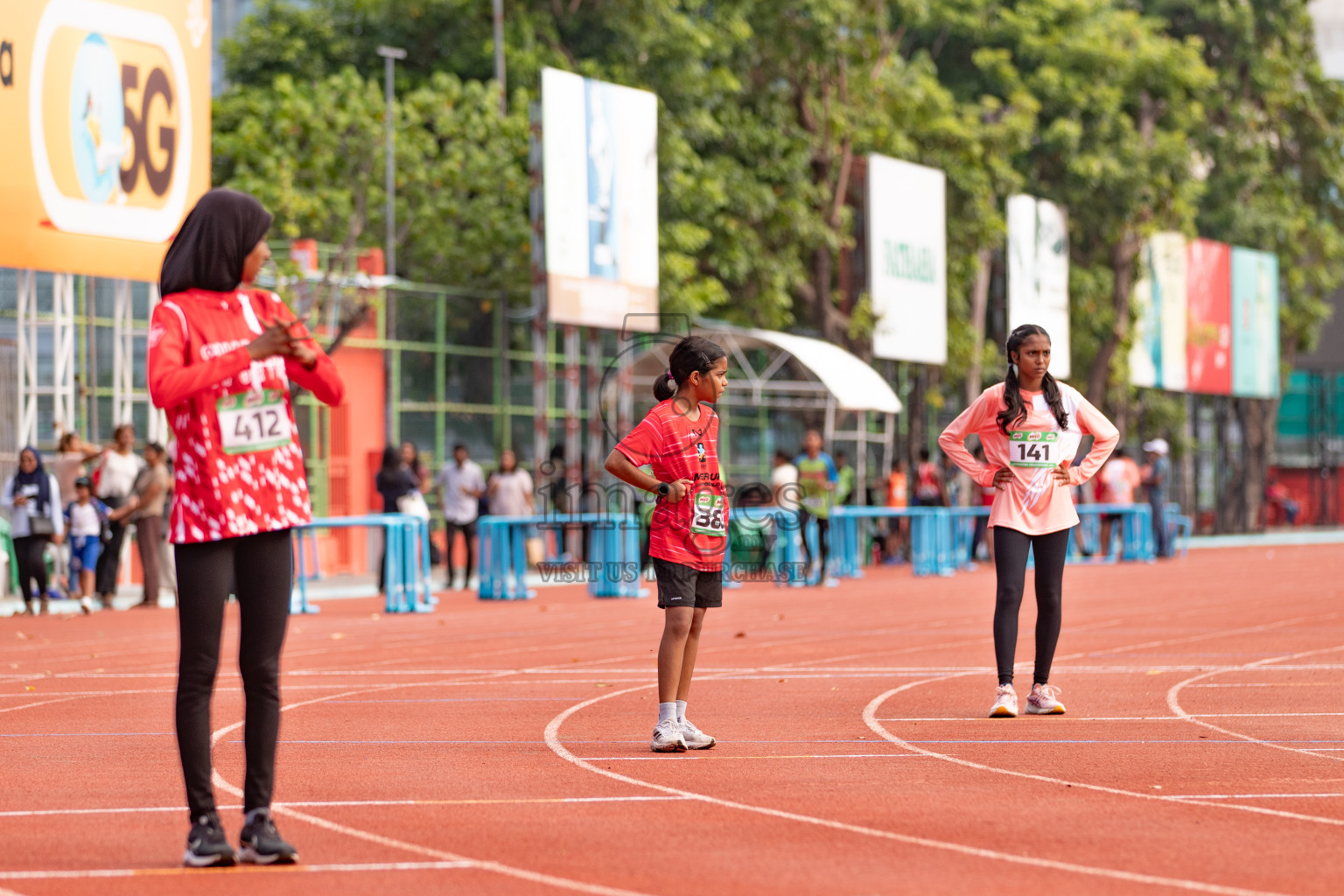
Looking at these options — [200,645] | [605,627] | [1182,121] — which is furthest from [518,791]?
[1182,121]

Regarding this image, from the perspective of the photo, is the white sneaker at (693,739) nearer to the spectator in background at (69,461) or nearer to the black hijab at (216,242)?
the black hijab at (216,242)

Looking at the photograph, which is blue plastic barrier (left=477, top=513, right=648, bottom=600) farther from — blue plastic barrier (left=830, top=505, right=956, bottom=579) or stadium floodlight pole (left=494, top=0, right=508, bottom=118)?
stadium floodlight pole (left=494, top=0, right=508, bottom=118)

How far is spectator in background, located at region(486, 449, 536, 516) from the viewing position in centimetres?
2453

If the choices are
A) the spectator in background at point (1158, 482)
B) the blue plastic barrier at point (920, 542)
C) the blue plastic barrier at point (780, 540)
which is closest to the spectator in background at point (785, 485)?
the blue plastic barrier at point (780, 540)

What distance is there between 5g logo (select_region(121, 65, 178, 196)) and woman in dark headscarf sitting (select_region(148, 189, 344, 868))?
594 inches

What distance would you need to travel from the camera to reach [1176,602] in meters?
20.4

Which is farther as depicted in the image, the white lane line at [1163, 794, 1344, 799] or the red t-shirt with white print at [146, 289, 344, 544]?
the white lane line at [1163, 794, 1344, 799]

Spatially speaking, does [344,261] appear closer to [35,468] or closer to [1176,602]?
[35,468]

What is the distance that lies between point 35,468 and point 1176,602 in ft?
37.9

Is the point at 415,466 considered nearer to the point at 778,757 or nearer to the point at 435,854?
the point at 778,757

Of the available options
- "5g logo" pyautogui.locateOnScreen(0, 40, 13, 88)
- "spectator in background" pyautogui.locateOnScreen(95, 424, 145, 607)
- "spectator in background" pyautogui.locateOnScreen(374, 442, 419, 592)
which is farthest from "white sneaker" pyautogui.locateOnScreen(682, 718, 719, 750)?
"spectator in background" pyautogui.locateOnScreen(374, 442, 419, 592)

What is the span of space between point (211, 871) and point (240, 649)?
0.65 m

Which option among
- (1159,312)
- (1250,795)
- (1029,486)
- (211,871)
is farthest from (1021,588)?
(1159,312)

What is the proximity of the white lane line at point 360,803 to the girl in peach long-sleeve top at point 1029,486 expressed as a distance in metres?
3.16
